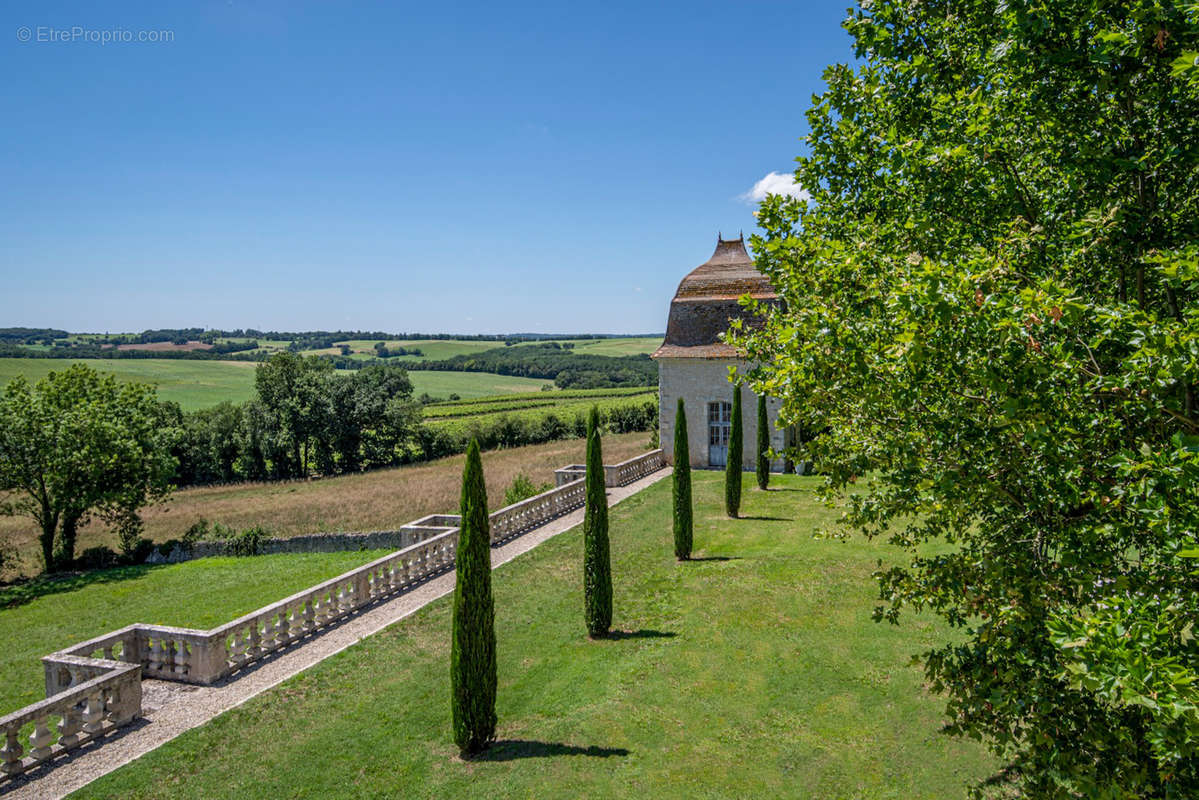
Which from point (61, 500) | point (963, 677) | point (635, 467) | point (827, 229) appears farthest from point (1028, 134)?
point (61, 500)

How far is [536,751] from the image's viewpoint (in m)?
9.65

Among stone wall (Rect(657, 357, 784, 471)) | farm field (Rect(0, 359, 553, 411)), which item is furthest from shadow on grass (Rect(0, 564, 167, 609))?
farm field (Rect(0, 359, 553, 411))

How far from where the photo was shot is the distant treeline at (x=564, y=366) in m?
118

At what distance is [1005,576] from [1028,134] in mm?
4625

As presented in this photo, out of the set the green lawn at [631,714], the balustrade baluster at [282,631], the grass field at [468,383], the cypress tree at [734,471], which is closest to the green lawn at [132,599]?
the balustrade baluster at [282,631]

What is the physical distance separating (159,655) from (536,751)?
8.15m

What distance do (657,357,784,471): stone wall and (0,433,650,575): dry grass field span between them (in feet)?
16.3

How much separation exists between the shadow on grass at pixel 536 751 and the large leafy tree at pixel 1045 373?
15.3 ft

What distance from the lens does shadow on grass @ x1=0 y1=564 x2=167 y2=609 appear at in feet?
71.4

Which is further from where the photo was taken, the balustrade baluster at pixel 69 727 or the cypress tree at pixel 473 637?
the balustrade baluster at pixel 69 727

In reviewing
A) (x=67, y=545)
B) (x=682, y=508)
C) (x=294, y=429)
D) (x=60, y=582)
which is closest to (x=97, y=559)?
(x=67, y=545)

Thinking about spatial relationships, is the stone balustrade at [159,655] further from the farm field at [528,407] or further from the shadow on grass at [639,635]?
the farm field at [528,407]

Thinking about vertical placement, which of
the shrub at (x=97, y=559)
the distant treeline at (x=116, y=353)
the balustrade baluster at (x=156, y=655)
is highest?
the distant treeline at (x=116, y=353)

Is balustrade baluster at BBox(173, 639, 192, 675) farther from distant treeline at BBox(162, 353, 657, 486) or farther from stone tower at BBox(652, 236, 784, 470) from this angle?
distant treeline at BBox(162, 353, 657, 486)
